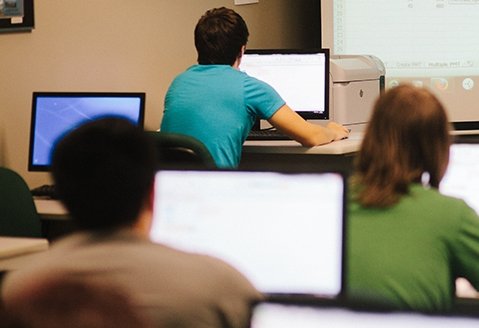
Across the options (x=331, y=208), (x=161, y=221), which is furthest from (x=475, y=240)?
(x=161, y=221)

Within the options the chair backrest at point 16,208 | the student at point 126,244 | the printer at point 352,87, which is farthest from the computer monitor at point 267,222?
the printer at point 352,87

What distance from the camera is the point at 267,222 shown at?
1868 mm

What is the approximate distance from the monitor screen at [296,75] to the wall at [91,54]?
511mm

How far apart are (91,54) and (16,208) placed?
134cm

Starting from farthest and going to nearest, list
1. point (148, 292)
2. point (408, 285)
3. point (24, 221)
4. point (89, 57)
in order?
1. point (89, 57)
2. point (24, 221)
3. point (408, 285)
4. point (148, 292)

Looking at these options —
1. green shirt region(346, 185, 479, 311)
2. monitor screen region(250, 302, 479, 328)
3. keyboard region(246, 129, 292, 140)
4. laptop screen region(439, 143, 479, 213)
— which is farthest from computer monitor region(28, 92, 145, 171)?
monitor screen region(250, 302, 479, 328)

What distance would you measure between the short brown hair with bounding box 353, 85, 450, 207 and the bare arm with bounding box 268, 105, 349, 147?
5.51 ft

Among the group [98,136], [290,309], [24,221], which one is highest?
[98,136]

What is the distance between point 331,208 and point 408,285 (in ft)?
1.09

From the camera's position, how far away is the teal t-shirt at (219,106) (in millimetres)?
3811

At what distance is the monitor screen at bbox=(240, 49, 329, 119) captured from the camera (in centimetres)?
468

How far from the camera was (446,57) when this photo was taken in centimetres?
594

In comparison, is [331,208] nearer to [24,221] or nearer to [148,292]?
[148,292]

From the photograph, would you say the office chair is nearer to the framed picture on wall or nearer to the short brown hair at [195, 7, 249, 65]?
the short brown hair at [195, 7, 249, 65]
